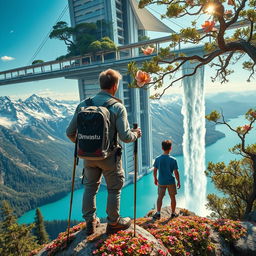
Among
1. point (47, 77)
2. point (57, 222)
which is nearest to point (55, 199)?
point (57, 222)

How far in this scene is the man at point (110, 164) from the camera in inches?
95.8

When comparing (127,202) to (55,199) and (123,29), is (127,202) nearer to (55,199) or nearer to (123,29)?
(123,29)

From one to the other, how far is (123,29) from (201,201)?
128 feet

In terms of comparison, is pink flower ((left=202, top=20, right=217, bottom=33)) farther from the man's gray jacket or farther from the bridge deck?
the bridge deck

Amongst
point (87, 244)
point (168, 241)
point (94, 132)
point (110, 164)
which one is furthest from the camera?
point (168, 241)

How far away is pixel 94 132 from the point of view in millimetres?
2285

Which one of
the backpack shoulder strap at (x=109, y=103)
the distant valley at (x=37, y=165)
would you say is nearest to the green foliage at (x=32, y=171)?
the distant valley at (x=37, y=165)

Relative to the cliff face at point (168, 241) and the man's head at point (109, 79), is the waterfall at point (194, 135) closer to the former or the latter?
the cliff face at point (168, 241)

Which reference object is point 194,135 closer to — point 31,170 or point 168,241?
point 168,241

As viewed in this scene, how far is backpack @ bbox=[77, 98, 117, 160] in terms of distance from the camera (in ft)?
7.47

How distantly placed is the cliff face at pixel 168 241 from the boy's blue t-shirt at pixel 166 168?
2.25 feet

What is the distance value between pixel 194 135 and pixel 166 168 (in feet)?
103

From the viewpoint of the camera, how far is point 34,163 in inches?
5974

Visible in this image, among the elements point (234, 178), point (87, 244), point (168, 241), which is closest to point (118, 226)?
point (87, 244)
